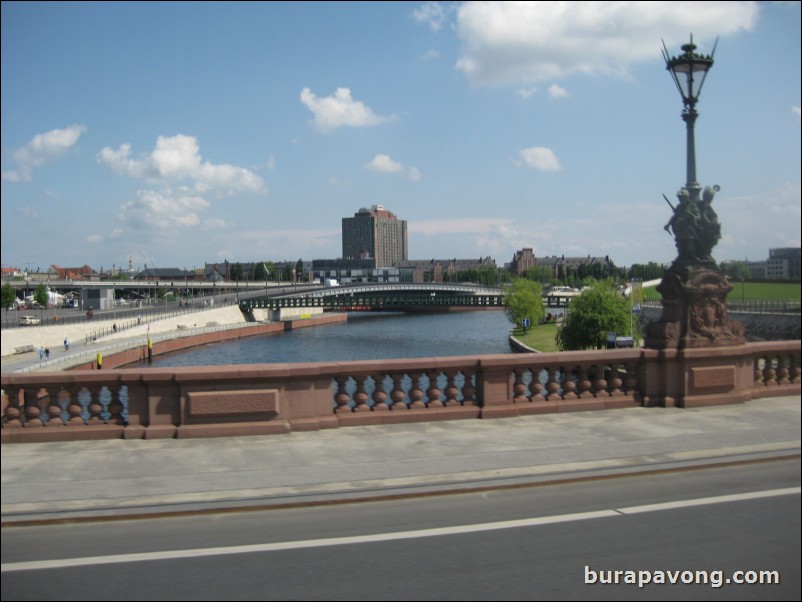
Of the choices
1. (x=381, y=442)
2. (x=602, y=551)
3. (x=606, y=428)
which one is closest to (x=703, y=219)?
(x=606, y=428)

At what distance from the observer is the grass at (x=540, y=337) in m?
61.5

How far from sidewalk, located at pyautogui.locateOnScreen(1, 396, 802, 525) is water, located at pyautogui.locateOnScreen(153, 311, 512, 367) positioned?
35.5 metres

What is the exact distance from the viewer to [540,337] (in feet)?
233

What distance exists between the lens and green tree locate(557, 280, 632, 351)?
5269cm

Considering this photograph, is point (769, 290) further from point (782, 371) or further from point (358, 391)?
point (782, 371)

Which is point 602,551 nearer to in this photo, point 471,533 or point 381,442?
point 471,533

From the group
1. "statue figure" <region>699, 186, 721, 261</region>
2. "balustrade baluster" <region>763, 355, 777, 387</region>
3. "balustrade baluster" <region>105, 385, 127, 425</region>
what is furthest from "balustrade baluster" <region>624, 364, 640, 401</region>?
"balustrade baluster" <region>105, 385, 127, 425</region>

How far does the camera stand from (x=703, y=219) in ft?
38.1

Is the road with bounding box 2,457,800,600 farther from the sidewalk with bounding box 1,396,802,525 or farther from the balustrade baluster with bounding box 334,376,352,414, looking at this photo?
the balustrade baluster with bounding box 334,376,352,414

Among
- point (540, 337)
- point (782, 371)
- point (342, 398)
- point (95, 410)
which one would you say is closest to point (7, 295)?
point (95, 410)

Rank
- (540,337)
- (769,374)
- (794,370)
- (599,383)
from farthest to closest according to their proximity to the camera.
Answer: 1. (540,337)
2. (794,370)
3. (769,374)
4. (599,383)

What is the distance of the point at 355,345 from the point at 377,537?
6509cm

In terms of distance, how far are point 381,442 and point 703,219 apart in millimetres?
6290

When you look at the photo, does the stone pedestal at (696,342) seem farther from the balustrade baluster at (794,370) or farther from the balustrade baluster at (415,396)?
the balustrade baluster at (415,396)
